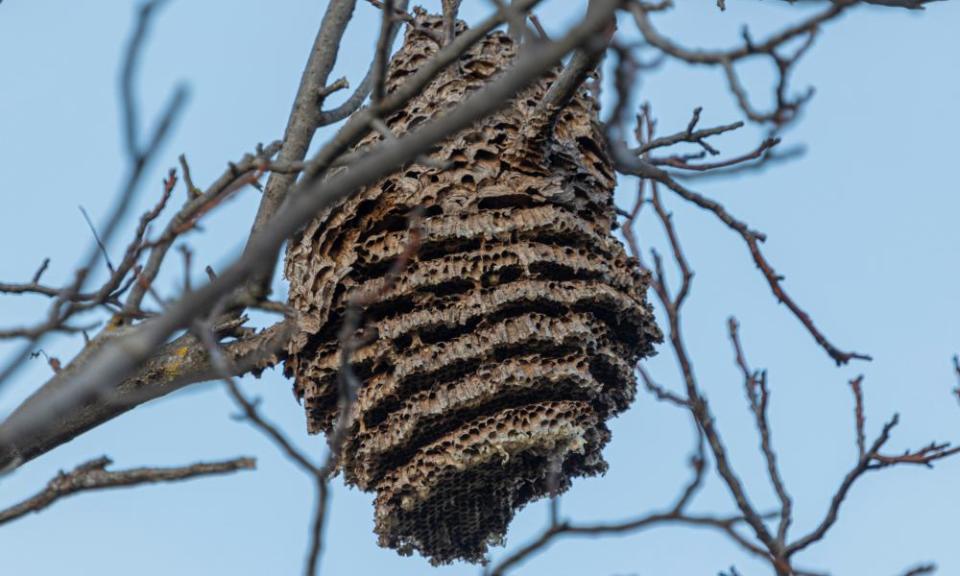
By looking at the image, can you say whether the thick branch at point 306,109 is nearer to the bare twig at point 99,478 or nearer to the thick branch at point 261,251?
the bare twig at point 99,478

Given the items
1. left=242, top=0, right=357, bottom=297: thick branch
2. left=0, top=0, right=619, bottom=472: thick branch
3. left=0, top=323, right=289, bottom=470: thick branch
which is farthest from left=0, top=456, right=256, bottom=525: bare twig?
left=242, top=0, right=357, bottom=297: thick branch

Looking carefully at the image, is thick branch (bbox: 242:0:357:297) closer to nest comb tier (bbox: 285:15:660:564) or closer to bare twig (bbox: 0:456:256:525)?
nest comb tier (bbox: 285:15:660:564)

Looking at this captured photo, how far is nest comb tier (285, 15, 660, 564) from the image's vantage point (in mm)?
3076

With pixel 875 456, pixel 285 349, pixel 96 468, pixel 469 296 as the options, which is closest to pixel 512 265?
pixel 469 296

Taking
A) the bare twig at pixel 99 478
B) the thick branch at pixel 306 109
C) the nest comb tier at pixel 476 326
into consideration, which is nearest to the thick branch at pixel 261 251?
the bare twig at pixel 99 478

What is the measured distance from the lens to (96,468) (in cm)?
203

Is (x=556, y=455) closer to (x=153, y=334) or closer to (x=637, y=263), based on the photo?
(x=637, y=263)

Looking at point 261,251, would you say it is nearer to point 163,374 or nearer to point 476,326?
point 476,326

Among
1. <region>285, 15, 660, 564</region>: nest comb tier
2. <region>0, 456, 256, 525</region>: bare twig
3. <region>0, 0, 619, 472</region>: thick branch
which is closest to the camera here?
<region>0, 0, 619, 472</region>: thick branch

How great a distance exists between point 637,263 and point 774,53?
1.17 metres

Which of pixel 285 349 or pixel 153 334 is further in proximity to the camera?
pixel 285 349

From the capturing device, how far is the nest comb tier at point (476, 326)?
3.08m

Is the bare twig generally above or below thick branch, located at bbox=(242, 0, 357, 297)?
below

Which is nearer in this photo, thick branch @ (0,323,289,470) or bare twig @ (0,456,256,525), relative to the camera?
bare twig @ (0,456,256,525)
